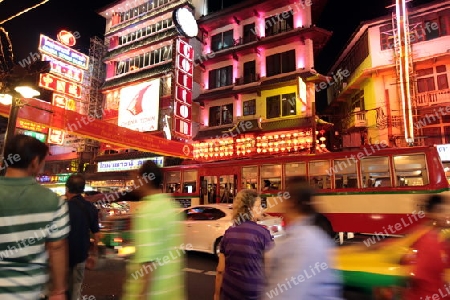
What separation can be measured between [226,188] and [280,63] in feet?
39.4

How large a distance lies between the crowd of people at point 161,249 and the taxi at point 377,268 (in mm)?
1859

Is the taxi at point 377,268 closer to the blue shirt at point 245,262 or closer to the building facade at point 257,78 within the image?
the blue shirt at point 245,262

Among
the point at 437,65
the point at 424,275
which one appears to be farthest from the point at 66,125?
the point at 437,65

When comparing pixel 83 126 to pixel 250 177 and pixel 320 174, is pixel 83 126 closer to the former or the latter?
pixel 250 177

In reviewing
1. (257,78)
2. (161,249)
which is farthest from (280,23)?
(161,249)

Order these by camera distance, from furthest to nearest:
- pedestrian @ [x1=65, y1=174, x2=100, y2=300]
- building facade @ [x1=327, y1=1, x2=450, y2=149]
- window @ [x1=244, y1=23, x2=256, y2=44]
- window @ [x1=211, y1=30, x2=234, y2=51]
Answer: window @ [x1=211, y1=30, x2=234, y2=51] < window @ [x1=244, y1=23, x2=256, y2=44] < building facade @ [x1=327, y1=1, x2=450, y2=149] < pedestrian @ [x1=65, y1=174, x2=100, y2=300]

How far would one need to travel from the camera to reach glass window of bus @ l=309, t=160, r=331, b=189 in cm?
1253

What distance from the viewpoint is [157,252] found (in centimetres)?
288

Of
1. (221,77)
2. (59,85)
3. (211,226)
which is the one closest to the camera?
(211,226)

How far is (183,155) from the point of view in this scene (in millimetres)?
20891

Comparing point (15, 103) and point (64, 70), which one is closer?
point (15, 103)

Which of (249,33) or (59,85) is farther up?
(249,33)

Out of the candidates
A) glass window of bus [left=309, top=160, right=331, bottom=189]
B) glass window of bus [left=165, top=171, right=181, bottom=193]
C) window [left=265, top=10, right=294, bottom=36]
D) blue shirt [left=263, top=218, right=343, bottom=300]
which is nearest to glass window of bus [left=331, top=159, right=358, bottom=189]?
glass window of bus [left=309, top=160, right=331, bottom=189]

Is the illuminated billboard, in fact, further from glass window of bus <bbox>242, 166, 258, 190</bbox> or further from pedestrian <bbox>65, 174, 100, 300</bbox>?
pedestrian <bbox>65, 174, 100, 300</bbox>
